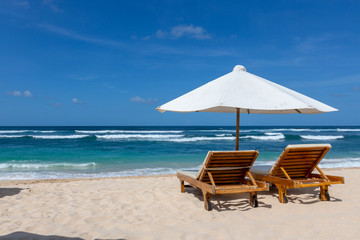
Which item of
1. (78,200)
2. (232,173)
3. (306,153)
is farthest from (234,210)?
(78,200)

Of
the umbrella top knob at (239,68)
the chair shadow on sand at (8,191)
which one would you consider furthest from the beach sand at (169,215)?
the umbrella top knob at (239,68)

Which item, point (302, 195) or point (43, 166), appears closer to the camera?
point (302, 195)

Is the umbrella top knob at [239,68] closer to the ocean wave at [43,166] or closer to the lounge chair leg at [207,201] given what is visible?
the lounge chair leg at [207,201]

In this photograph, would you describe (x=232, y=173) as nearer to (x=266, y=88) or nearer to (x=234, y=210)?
(x=234, y=210)

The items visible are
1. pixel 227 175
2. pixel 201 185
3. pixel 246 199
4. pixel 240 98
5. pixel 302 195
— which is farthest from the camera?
pixel 302 195

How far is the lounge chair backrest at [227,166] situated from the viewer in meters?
4.32

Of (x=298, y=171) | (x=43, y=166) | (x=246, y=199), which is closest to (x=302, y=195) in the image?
(x=298, y=171)

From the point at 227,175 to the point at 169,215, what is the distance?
1.15 meters

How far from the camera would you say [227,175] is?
4629mm

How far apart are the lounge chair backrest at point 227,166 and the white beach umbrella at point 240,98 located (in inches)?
28.3

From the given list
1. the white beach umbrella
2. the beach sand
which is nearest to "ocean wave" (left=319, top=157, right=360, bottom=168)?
the beach sand

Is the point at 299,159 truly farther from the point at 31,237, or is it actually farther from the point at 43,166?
the point at 43,166

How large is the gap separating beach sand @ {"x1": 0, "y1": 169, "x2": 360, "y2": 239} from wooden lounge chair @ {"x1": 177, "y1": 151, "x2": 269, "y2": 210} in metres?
0.32

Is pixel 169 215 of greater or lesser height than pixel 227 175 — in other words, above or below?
below
